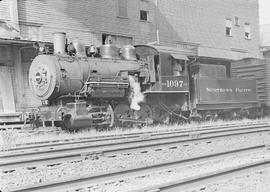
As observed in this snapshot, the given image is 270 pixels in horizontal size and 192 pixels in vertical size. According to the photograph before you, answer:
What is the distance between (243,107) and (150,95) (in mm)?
5226

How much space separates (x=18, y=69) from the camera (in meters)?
15.5

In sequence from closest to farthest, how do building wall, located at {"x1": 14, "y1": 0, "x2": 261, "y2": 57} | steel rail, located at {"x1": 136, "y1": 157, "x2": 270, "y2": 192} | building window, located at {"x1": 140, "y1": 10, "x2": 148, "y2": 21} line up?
steel rail, located at {"x1": 136, "y1": 157, "x2": 270, "y2": 192}, building wall, located at {"x1": 14, "y1": 0, "x2": 261, "y2": 57}, building window, located at {"x1": 140, "y1": 10, "x2": 148, "y2": 21}

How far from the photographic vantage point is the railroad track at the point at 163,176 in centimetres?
438

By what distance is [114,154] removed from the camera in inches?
273

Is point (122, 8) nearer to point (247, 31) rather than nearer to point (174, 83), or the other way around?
point (174, 83)

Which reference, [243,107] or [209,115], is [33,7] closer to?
[209,115]

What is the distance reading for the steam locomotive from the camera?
11.3 m

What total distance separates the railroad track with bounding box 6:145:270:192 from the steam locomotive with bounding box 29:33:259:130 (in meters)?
5.32

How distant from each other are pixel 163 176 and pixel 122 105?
7.37 meters

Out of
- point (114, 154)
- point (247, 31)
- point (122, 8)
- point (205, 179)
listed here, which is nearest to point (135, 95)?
point (114, 154)

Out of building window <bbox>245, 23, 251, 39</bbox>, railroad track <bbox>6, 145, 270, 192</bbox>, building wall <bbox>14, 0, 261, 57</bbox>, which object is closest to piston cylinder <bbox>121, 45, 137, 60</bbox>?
building wall <bbox>14, 0, 261, 57</bbox>

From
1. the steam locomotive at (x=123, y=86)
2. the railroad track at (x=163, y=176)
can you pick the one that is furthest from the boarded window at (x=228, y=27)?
the railroad track at (x=163, y=176)

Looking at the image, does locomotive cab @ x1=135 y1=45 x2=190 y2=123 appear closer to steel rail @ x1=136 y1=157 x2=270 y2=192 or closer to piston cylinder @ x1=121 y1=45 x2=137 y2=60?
piston cylinder @ x1=121 y1=45 x2=137 y2=60

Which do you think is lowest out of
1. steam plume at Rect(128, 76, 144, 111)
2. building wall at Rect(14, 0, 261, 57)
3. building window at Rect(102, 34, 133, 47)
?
steam plume at Rect(128, 76, 144, 111)
